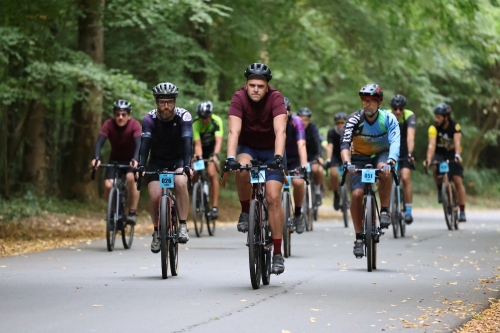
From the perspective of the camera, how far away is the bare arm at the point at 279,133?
10.6m

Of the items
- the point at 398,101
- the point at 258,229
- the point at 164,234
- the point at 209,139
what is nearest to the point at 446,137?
the point at 398,101

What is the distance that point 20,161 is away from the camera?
91.5 ft

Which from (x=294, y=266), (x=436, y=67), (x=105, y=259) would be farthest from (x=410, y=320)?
(x=436, y=67)

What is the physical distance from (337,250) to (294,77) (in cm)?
1406

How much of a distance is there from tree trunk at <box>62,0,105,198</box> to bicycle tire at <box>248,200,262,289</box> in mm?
10610

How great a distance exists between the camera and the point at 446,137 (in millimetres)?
21062

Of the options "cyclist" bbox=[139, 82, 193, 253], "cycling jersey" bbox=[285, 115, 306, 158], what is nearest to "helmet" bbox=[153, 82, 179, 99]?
"cyclist" bbox=[139, 82, 193, 253]

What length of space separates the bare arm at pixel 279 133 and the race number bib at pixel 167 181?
184 centimetres

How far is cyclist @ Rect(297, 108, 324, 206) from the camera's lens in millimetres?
21344

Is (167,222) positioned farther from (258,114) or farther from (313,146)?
(313,146)

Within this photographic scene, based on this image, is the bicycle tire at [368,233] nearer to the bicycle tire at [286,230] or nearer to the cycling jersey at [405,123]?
the bicycle tire at [286,230]

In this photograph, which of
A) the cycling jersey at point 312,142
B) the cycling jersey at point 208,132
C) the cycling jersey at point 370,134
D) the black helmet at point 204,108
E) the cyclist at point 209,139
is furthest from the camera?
the cycling jersey at point 312,142

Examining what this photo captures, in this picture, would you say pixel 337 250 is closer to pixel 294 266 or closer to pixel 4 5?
pixel 294 266

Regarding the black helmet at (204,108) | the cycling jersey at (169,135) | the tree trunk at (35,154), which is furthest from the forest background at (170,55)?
the cycling jersey at (169,135)
